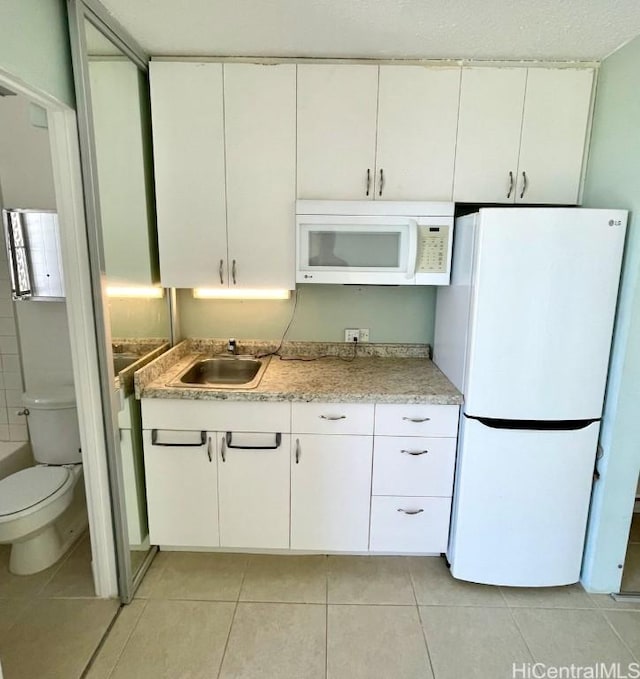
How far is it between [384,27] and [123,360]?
1774 millimetres

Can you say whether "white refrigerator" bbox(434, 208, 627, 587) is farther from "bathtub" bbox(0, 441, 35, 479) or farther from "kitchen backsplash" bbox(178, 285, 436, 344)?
"bathtub" bbox(0, 441, 35, 479)

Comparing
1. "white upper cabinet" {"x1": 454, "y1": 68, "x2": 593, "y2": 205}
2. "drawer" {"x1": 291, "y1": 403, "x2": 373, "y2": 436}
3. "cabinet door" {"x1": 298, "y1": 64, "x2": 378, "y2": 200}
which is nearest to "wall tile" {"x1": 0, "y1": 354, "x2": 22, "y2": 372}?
"drawer" {"x1": 291, "y1": 403, "x2": 373, "y2": 436}

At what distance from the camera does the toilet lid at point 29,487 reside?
1.90m

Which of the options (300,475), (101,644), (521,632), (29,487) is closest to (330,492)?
(300,475)

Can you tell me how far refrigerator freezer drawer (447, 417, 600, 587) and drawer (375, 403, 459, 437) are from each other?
3.1 inches

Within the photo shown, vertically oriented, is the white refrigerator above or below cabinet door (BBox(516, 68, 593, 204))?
below

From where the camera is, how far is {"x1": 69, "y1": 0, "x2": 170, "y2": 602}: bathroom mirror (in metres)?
1.53

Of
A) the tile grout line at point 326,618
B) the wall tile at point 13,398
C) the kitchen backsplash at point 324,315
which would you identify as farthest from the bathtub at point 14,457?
the tile grout line at point 326,618

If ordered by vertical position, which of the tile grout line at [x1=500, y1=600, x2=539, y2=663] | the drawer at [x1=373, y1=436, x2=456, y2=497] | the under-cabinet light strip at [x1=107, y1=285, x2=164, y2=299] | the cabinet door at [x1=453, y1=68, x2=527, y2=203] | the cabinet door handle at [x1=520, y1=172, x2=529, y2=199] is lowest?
the tile grout line at [x1=500, y1=600, x2=539, y2=663]

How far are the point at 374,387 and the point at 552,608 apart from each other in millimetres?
1247

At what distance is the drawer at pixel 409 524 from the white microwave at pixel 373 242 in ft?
3.49

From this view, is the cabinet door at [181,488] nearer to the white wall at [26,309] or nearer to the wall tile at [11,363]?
the white wall at [26,309]

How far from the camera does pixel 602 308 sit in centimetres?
168

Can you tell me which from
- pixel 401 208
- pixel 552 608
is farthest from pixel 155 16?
pixel 552 608
